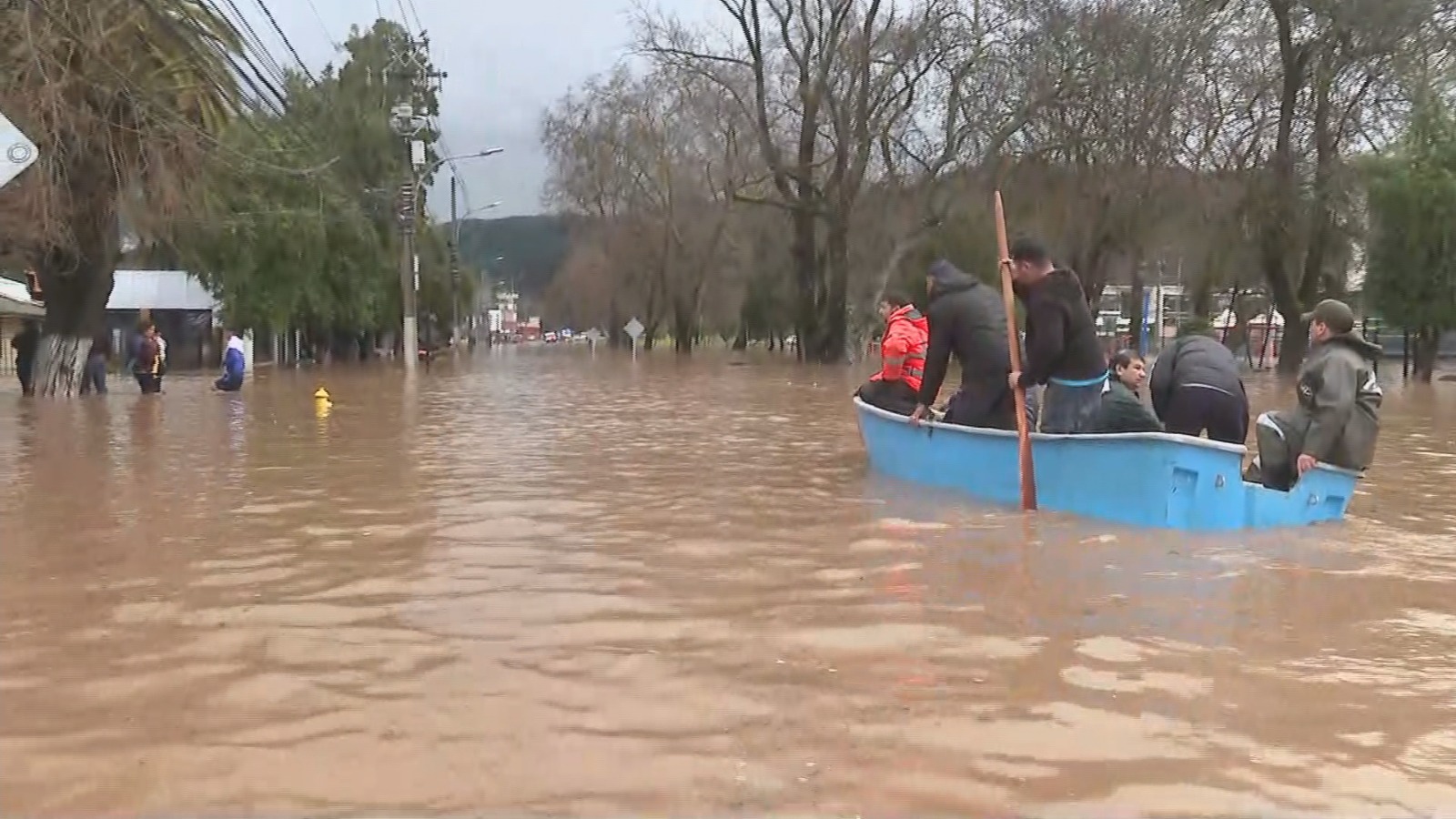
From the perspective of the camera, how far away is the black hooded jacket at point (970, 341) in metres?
10.2

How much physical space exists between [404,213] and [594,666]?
41246mm

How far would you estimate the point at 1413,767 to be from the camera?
430cm

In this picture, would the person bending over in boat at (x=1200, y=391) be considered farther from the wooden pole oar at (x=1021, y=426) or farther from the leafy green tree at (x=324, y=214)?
the leafy green tree at (x=324, y=214)

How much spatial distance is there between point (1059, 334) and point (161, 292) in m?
48.8

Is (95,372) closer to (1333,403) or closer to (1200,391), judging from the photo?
(1200,391)

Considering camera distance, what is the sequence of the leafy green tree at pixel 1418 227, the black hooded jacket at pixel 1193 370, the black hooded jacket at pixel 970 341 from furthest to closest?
the leafy green tree at pixel 1418 227 < the black hooded jacket at pixel 970 341 < the black hooded jacket at pixel 1193 370

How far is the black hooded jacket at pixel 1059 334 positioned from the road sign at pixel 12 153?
633 centimetres

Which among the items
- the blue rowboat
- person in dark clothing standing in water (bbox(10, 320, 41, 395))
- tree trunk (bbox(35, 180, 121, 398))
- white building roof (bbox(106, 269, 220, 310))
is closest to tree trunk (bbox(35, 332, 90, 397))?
tree trunk (bbox(35, 180, 121, 398))

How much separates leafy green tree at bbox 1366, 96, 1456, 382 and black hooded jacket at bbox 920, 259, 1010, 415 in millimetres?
25593

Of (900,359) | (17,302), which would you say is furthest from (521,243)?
(900,359)

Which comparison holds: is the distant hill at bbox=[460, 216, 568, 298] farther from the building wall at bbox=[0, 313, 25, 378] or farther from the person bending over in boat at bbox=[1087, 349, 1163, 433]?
the person bending over in boat at bbox=[1087, 349, 1163, 433]

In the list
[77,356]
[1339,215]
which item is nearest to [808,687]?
[77,356]

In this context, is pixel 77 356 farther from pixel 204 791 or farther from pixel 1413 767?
pixel 1413 767

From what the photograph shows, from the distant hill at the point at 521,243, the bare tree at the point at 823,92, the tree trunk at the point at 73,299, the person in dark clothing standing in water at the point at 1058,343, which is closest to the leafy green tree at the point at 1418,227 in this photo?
the bare tree at the point at 823,92
